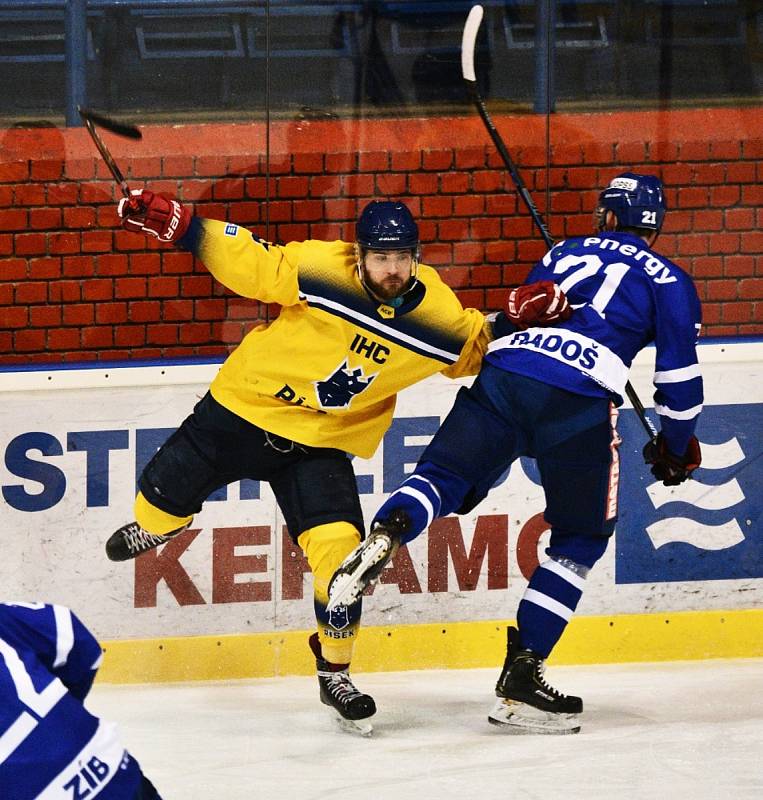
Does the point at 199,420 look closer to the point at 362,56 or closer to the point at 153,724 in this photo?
the point at 153,724

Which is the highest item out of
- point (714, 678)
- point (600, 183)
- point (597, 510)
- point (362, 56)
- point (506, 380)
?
point (362, 56)

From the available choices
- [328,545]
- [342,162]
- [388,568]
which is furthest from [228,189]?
[328,545]

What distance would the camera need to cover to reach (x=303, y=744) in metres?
3.49

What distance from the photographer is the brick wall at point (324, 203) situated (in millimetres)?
4336

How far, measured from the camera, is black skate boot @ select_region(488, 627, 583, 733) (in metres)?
3.56

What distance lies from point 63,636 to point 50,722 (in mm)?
116

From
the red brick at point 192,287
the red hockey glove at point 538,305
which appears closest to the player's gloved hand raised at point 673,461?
the red hockey glove at point 538,305

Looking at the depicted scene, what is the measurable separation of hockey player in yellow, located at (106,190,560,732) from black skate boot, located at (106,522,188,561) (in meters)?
0.02

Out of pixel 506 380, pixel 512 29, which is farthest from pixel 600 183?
pixel 506 380

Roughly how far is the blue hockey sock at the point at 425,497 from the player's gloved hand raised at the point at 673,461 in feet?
1.61

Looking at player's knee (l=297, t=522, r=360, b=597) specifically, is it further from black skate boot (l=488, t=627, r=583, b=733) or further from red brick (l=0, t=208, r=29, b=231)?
red brick (l=0, t=208, r=29, b=231)

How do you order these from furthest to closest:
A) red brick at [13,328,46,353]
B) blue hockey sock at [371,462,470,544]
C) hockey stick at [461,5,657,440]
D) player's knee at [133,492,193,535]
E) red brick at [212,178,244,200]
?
red brick at [212,178,244,200] → red brick at [13,328,46,353] → hockey stick at [461,5,657,440] → player's knee at [133,492,193,535] → blue hockey sock at [371,462,470,544]

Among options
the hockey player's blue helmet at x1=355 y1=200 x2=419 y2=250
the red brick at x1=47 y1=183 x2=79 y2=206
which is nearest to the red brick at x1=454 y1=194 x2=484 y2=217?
the hockey player's blue helmet at x1=355 y1=200 x2=419 y2=250

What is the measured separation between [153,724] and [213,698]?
12.3 inches
